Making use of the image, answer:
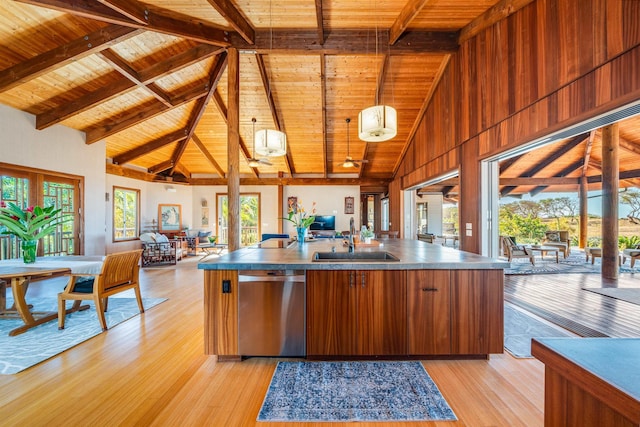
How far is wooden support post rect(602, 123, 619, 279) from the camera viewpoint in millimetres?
4938

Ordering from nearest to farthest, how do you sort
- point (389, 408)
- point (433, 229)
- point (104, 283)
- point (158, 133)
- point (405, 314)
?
point (389, 408), point (405, 314), point (104, 283), point (158, 133), point (433, 229)

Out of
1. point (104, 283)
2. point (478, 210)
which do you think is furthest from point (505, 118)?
point (104, 283)

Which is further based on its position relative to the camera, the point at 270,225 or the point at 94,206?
the point at 270,225

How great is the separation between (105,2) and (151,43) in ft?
5.03

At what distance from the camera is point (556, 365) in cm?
73

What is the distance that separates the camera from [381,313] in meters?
2.28

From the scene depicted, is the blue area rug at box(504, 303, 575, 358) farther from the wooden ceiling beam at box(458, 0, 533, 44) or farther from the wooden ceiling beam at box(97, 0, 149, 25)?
the wooden ceiling beam at box(97, 0, 149, 25)

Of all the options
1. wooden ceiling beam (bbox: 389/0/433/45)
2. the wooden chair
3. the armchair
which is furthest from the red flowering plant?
the armchair

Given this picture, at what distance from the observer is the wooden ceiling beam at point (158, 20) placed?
2.91 m

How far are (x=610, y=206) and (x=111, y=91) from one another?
366 inches

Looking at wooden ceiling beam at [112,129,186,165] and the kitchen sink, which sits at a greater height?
wooden ceiling beam at [112,129,186,165]

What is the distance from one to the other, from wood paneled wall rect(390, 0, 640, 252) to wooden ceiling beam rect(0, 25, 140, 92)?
4.62 metres

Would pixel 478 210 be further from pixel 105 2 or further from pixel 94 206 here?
pixel 94 206

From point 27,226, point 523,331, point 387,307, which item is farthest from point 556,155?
point 27,226
